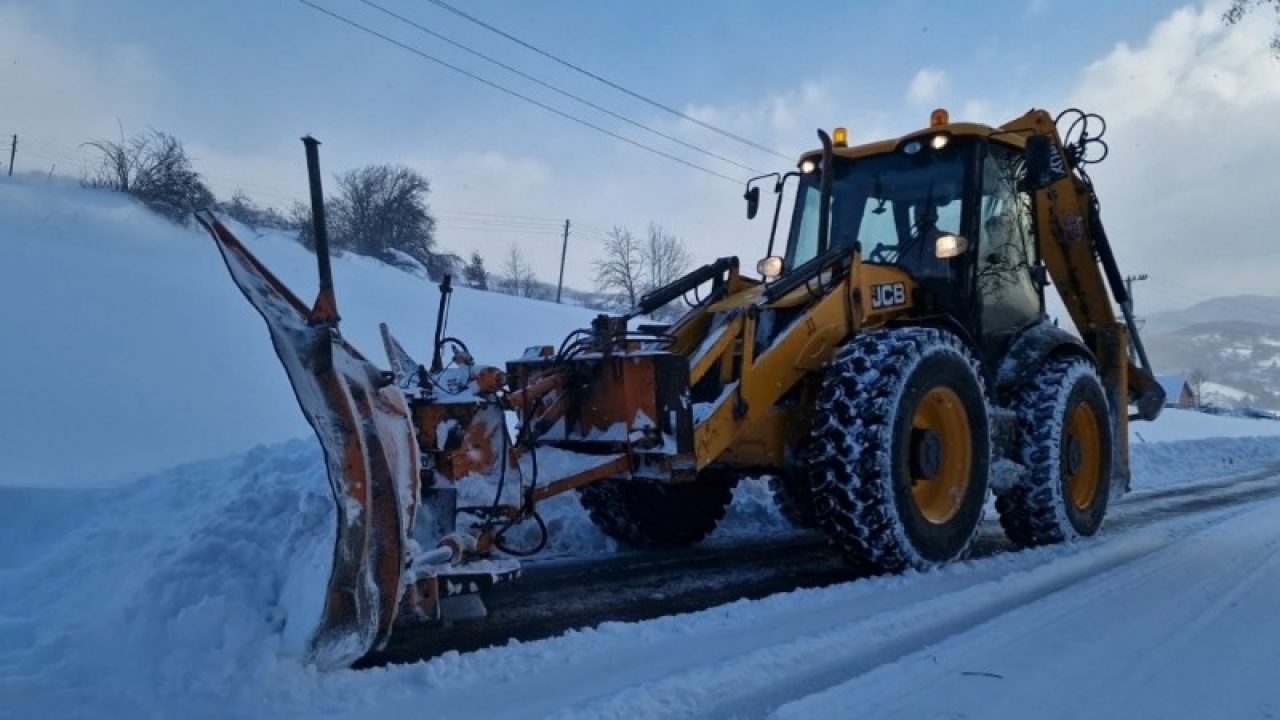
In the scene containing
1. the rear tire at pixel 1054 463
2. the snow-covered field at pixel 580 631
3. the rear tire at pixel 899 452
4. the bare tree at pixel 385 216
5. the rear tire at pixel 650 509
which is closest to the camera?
the snow-covered field at pixel 580 631

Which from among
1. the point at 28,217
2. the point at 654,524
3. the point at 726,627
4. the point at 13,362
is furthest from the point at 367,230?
the point at 726,627

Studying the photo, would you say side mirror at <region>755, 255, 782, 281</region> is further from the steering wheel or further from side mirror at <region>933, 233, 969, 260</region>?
side mirror at <region>933, 233, 969, 260</region>

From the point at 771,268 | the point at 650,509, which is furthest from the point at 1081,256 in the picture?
the point at 650,509

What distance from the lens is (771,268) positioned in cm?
619

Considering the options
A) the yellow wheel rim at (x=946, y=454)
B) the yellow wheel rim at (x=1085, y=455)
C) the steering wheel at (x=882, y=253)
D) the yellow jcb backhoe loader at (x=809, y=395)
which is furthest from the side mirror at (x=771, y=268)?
the yellow wheel rim at (x=1085, y=455)

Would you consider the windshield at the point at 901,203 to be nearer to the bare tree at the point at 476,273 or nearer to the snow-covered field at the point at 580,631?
the snow-covered field at the point at 580,631

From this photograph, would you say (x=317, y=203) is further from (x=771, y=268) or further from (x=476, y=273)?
(x=476, y=273)

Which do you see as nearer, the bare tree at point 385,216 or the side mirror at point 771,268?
the side mirror at point 771,268

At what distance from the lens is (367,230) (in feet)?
101

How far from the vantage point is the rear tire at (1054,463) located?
556 centimetres

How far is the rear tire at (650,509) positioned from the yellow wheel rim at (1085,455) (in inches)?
95.5

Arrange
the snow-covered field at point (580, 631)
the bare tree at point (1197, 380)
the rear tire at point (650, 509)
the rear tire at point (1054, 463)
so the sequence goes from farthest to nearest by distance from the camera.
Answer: the bare tree at point (1197, 380), the rear tire at point (650, 509), the rear tire at point (1054, 463), the snow-covered field at point (580, 631)

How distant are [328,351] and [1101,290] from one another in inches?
239

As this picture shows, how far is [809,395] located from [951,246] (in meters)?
1.34
